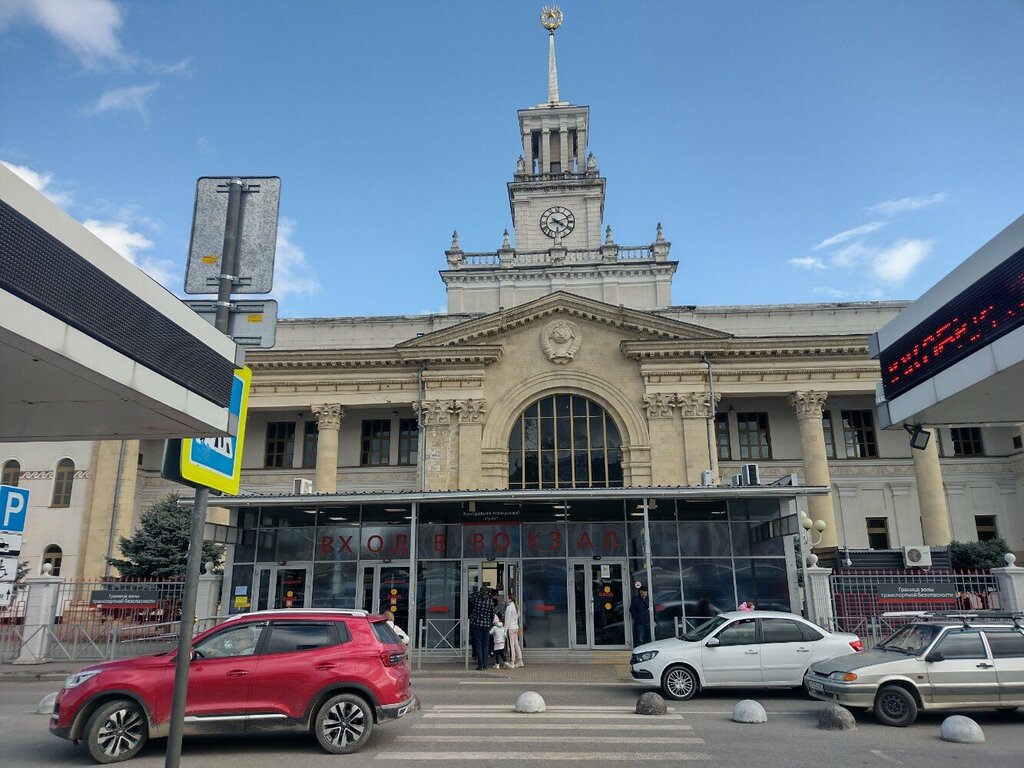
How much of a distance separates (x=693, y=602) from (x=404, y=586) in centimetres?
894

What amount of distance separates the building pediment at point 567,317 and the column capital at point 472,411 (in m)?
2.89

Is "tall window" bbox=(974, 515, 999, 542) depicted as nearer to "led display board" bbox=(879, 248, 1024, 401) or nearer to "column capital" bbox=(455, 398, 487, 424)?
"column capital" bbox=(455, 398, 487, 424)

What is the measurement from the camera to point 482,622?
762 inches

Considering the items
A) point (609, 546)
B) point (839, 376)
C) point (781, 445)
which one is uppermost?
point (839, 376)

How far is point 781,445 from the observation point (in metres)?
37.4

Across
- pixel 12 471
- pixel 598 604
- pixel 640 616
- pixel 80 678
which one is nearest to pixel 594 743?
pixel 80 678

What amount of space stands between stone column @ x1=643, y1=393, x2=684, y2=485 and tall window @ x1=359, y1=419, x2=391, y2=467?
44.1ft

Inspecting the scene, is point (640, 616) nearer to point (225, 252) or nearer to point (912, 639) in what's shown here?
point (912, 639)

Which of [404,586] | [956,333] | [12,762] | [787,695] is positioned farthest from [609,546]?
[12,762]

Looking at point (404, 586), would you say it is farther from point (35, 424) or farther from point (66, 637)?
point (35, 424)

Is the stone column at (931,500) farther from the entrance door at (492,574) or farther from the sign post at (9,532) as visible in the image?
the sign post at (9,532)

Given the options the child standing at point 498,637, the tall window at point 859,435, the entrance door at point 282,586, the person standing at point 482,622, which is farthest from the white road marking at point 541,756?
the tall window at point 859,435

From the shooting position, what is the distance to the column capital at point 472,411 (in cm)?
3488

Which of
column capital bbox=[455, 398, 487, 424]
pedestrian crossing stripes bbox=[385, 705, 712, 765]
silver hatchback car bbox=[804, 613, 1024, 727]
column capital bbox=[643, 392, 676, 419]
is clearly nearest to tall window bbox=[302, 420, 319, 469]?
column capital bbox=[455, 398, 487, 424]
